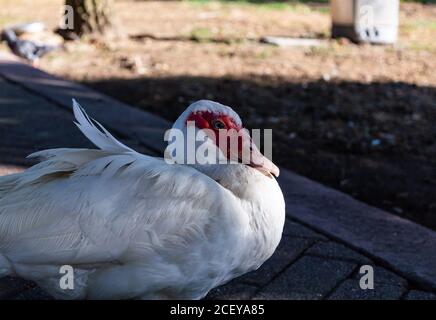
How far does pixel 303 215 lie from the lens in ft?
13.1

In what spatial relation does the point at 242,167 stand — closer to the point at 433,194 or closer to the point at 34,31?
the point at 433,194

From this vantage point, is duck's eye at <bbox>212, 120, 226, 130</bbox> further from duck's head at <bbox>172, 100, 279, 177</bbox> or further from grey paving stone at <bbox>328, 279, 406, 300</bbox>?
grey paving stone at <bbox>328, 279, 406, 300</bbox>

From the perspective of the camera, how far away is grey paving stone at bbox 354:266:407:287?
3.36 metres

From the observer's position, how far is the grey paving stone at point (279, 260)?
3396 millimetres

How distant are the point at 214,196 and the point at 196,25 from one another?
288 inches

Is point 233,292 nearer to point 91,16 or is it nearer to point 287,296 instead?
point 287,296

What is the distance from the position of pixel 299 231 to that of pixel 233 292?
75cm

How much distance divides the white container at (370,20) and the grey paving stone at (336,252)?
4.97 metres

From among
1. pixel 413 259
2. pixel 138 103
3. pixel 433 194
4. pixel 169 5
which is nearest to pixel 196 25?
pixel 169 5

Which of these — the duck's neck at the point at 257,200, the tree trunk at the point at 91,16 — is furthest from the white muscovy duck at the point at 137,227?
the tree trunk at the point at 91,16

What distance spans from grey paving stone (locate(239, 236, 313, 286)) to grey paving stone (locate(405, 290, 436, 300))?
63cm

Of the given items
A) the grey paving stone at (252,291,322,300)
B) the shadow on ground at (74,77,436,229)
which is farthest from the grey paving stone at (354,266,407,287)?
the shadow on ground at (74,77,436,229)

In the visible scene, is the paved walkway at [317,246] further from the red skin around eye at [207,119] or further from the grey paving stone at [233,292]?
the red skin around eye at [207,119]

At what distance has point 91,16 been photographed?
824cm
